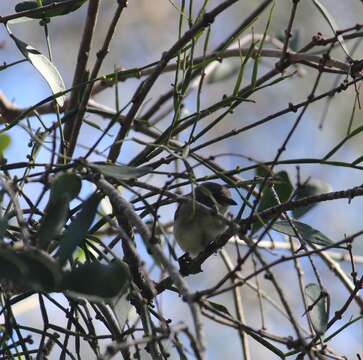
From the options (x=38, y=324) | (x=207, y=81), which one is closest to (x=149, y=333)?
(x=207, y=81)

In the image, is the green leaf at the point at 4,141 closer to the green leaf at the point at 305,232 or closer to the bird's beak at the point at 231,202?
the green leaf at the point at 305,232

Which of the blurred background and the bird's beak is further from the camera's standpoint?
the blurred background

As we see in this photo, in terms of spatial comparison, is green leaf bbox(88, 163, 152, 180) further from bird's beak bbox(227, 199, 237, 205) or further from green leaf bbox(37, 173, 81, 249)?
bird's beak bbox(227, 199, 237, 205)

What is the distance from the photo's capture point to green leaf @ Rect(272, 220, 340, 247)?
1.34 metres

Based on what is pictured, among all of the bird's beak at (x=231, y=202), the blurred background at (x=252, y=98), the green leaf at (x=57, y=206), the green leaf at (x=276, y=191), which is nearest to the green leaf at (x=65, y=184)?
the green leaf at (x=57, y=206)

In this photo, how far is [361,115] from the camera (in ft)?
16.2

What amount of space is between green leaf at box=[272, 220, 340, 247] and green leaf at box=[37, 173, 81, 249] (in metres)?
0.43

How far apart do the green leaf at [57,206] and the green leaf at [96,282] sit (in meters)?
0.06

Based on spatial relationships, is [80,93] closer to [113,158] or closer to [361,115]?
[113,158]

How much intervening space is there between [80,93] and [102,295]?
62cm

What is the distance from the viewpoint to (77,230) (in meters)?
1.05

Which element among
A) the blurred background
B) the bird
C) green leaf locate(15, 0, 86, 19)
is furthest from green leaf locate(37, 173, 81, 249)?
the blurred background

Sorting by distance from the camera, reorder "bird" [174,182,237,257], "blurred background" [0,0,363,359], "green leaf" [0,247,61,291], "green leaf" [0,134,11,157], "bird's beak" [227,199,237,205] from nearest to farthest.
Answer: "green leaf" [0,247,61,291] → "green leaf" [0,134,11,157] → "bird" [174,182,237,257] → "bird's beak" [227,199,237,205] → "blurred background" [0,0,363,359]

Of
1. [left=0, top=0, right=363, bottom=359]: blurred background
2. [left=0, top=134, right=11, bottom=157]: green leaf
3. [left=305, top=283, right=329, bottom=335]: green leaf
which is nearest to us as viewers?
[left=0, top=134, right=11, bottom=157]: green leaf
